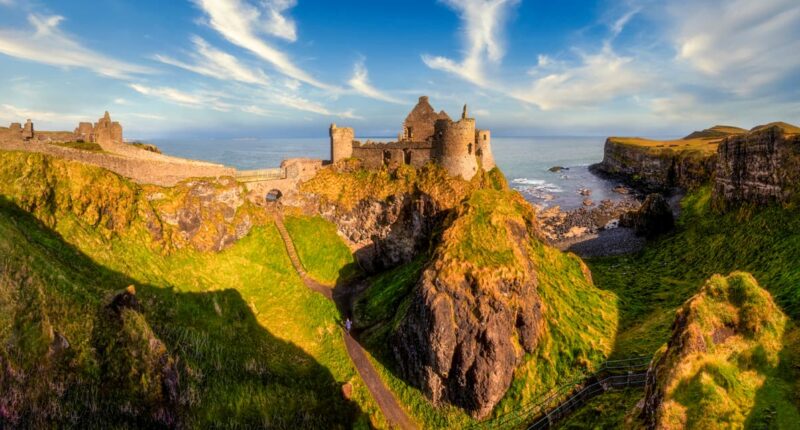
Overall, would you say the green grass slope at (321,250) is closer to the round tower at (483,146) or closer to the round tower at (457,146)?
the round tower at (457,146)

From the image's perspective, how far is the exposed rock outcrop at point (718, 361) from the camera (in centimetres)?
1240

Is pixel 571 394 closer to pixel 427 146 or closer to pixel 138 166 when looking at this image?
pixel 427 146

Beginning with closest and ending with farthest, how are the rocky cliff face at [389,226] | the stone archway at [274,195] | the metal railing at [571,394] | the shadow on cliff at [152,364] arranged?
the shadow on cliff at [152,364], the metal railing at [571,394], the rocky cliff face at [389,226], the stone archway at [274,195]

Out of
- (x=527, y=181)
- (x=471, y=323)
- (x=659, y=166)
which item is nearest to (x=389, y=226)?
(x=471, y=323)

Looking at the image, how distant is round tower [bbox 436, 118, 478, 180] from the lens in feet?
136

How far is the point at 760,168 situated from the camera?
4066 centimetres

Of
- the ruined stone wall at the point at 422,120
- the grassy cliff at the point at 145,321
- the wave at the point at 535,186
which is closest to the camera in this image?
the grassy cliff at the point at 145,321

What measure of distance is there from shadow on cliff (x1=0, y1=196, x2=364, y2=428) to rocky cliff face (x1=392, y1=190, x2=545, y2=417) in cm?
591

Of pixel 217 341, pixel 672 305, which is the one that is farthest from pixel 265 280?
pixel 672 305

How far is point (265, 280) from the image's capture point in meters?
35.4

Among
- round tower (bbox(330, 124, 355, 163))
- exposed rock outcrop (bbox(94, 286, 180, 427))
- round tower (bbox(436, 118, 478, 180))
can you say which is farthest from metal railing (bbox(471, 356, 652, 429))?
round tower (bbox(330, 124, 355, 163))

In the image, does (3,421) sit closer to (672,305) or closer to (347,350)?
(347,350)

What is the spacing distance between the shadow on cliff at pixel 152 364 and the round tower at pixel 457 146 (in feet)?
81.3

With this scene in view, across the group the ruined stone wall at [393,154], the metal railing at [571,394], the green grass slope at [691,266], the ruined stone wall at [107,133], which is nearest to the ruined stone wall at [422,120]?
the ruined stone wall at [393,154]
